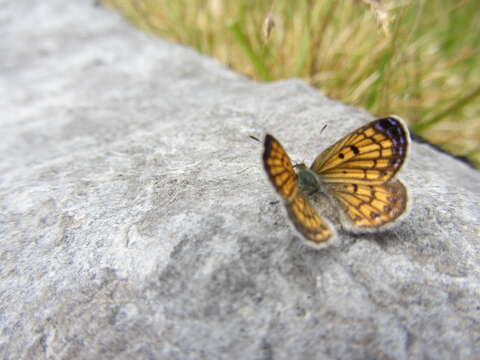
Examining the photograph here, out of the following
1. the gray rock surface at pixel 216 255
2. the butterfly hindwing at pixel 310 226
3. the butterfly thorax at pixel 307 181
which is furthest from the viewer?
the butterfly thorax at pixel 307 181

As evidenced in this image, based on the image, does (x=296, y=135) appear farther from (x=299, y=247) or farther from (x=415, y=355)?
(x=415, y=355)

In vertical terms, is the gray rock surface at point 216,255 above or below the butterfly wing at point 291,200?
below

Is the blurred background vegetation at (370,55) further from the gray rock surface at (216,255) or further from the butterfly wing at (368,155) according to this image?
the butterfly wing at (368,155)

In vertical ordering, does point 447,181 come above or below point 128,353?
above

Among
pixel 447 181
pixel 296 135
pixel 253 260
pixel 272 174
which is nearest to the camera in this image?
pixel 272 174

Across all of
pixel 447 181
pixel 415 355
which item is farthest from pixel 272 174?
pixel 447 181

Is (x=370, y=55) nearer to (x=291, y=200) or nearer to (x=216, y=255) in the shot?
(x=291, y=200)

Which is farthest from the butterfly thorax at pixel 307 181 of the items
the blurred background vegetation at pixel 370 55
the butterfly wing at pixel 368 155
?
the blurred background vegetation at pixel 370 55
